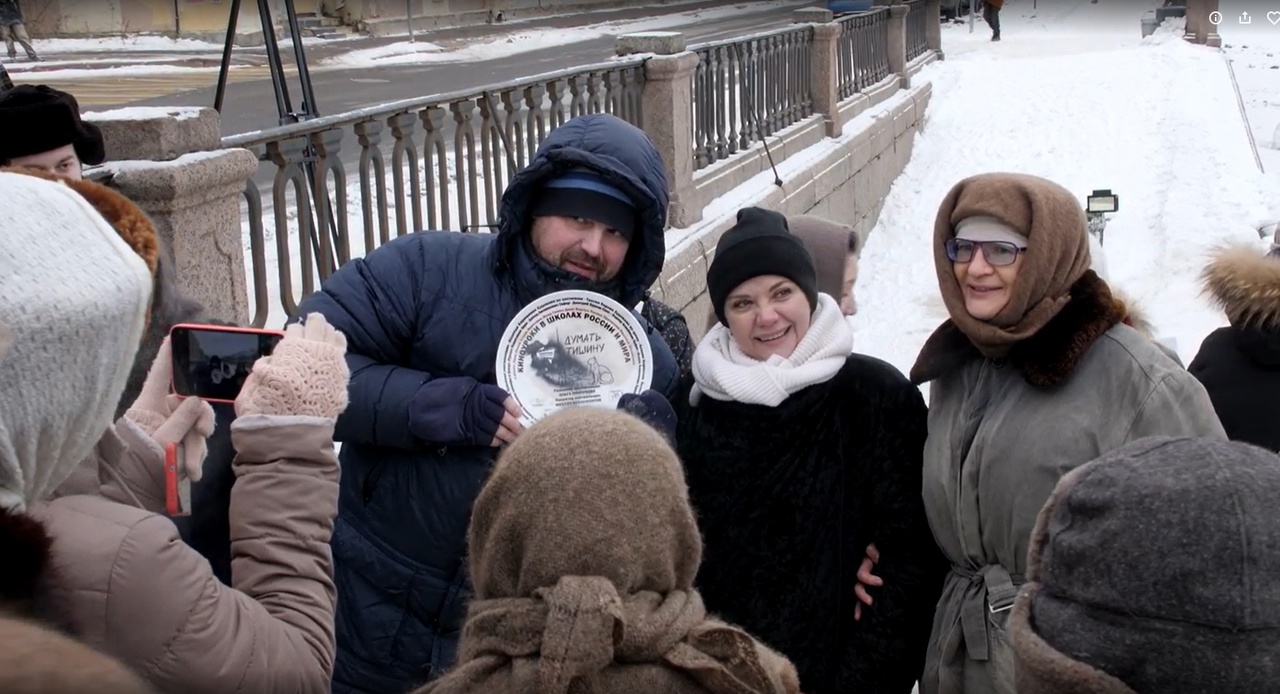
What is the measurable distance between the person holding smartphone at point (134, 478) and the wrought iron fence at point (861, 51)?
12568mm

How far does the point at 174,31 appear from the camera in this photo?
86.5 feet

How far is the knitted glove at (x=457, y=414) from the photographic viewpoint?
8.56 feet

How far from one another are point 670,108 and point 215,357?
20.8ft

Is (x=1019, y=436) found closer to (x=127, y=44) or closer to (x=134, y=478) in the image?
(x=134, y=478)

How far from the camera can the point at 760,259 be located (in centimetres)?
304

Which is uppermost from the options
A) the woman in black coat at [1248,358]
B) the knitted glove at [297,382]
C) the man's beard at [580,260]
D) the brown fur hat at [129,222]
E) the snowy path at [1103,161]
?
the brown fur hat at [129,222]

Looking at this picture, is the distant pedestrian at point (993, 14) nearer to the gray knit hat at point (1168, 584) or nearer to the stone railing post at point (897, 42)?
the stone railing post at point (897, 42)

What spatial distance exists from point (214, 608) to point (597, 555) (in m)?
0.56

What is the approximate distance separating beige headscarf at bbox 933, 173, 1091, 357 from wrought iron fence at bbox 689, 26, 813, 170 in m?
6.58

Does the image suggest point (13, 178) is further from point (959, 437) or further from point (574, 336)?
point (959, 437)

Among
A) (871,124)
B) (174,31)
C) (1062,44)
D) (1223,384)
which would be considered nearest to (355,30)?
(174,31)

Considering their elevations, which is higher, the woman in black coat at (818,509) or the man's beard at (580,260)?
the man's beard at (580,260)

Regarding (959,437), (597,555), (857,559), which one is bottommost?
(857,559)

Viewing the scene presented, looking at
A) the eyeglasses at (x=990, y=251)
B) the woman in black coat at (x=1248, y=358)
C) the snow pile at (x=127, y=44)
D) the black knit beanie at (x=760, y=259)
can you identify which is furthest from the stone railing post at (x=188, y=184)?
the snow pile at (x=127, y=44)
